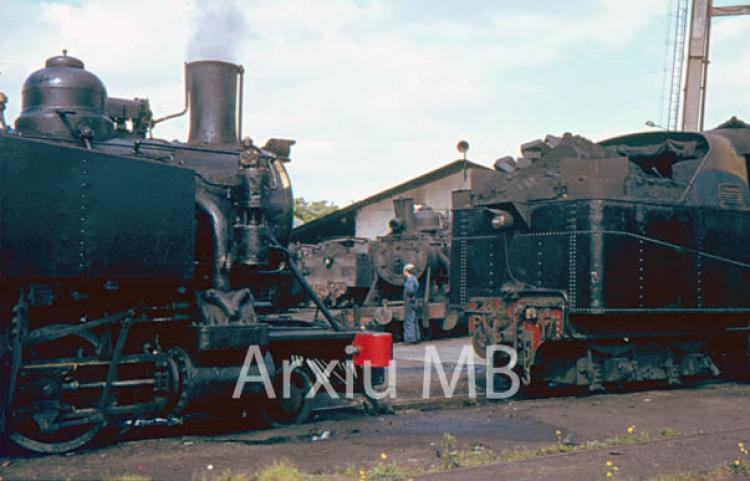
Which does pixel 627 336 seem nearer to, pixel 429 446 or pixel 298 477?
pixel 429 446

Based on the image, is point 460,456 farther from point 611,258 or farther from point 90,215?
point 611,258

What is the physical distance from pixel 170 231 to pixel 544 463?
346 centimetres

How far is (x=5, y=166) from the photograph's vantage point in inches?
239

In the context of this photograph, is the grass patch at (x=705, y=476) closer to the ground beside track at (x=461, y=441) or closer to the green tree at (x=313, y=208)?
the ground beside track at (x=461, y=441)

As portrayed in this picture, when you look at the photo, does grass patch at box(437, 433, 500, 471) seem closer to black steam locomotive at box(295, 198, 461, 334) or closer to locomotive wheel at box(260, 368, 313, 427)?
locomotive wheel at box(260, 368, 313, 427)

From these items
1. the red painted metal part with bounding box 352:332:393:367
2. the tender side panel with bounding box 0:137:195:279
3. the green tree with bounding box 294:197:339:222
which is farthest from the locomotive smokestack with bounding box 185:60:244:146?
the green tree with bounding box 294:197:339:222

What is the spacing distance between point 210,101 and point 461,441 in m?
4.05

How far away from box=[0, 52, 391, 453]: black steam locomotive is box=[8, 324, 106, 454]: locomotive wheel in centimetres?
1

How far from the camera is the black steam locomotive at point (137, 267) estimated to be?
6305 mm

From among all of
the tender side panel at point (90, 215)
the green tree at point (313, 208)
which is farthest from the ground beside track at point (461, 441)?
the green tree at point (313, 208)

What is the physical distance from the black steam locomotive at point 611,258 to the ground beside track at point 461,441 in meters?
0.74

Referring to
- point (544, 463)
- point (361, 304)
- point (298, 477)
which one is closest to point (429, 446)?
point (544, 463)

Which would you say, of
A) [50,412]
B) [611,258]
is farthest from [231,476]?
[611,258]

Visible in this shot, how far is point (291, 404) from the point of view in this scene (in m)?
8.09
